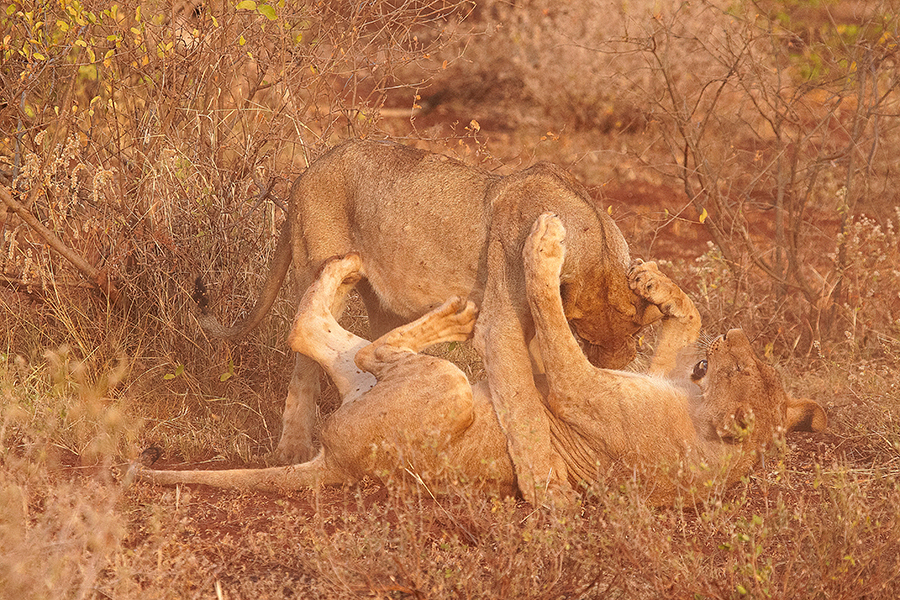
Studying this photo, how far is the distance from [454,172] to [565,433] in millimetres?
1266

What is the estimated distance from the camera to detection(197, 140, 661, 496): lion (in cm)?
418

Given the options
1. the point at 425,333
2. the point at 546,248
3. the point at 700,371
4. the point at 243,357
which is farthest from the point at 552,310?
the point at 243,357

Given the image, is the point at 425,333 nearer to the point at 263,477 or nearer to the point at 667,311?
the point at 263,477

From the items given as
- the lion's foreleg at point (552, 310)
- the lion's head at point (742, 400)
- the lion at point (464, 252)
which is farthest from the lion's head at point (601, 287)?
the lion's head at point (742, 400)

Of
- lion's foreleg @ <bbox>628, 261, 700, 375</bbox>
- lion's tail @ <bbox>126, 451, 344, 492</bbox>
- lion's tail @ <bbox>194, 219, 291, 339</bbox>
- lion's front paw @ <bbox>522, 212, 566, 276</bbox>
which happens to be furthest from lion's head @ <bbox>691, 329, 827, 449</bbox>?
lion's tail @ <bbox>194, 219, 291, 339</bbox>

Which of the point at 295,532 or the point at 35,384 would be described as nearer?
the point at 295,532

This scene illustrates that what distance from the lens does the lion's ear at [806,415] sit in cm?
427

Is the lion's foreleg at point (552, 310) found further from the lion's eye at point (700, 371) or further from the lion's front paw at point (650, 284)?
the lion's eye at point (700, 371)

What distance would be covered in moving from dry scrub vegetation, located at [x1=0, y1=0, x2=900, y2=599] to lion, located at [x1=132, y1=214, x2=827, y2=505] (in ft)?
0.47

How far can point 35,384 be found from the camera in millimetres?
5238

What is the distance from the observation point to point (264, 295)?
5.09m

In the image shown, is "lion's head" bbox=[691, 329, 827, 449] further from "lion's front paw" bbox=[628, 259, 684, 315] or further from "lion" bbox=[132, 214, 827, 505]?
"lion's front paw" bbox=[628, 259, 684, 315]

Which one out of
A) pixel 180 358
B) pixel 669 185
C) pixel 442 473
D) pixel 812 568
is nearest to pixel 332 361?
pixel 442 473

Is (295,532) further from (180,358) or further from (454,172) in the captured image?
(180,358)
